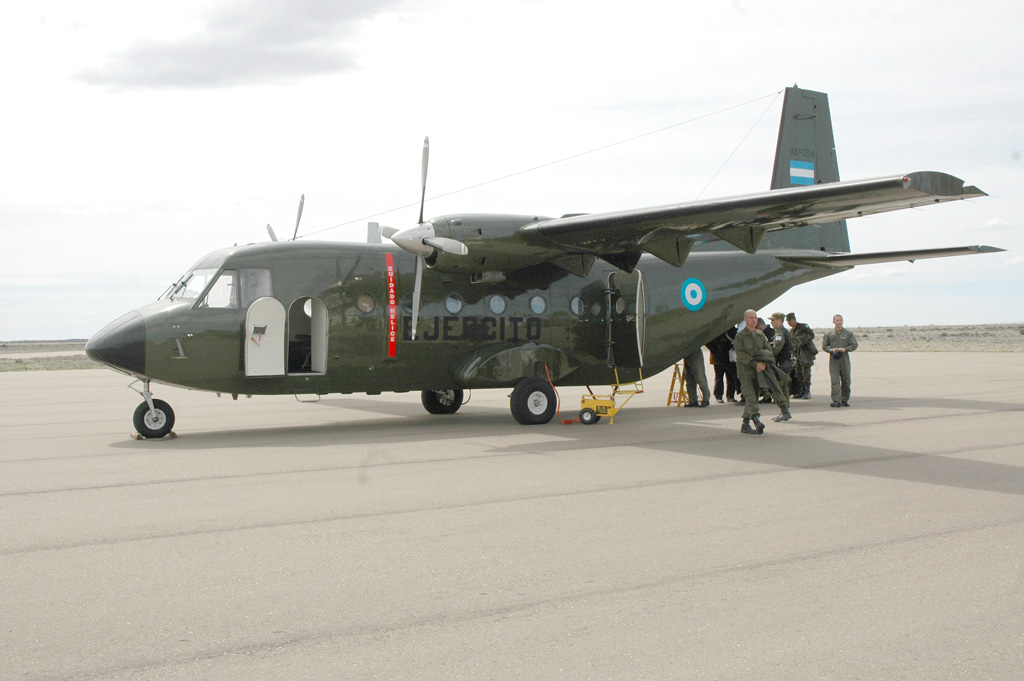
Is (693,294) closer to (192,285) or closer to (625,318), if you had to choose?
(625,318)

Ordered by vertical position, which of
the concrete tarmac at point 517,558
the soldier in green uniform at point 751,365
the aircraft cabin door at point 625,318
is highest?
the aircraft cabin door at point 625,318

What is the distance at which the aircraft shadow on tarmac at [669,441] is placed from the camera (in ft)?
29.4

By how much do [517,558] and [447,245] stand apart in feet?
24.1

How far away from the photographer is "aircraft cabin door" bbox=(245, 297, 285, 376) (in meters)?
12.3

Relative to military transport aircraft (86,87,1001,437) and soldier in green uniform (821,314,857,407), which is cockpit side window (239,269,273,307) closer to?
military transport aircraft (86,87,1001,437)

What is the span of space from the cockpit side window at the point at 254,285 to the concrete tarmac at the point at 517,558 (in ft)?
7.45

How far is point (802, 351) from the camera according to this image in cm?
1753

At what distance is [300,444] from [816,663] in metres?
8.66

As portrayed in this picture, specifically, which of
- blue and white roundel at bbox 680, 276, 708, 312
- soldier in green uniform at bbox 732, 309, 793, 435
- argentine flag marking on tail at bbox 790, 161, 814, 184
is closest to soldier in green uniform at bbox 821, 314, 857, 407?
blue and white roundel at bbox 680, 276, 708, 312

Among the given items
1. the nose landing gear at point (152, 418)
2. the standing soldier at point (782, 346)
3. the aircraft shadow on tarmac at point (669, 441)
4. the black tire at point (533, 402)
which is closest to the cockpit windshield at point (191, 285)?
the nose landing gear at point (152, 418)

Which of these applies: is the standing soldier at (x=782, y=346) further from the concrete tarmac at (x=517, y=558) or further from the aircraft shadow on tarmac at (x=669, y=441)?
the concrete tarmac at (x=517, y=558)

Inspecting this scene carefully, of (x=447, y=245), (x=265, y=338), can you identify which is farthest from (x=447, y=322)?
(x=265, y=338)

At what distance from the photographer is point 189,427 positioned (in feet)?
45.0

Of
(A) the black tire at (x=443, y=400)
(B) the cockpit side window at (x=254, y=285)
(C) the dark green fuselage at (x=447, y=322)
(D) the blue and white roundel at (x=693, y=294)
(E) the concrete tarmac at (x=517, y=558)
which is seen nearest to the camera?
(E) the concrete tarmac at (x=517, y=558)
